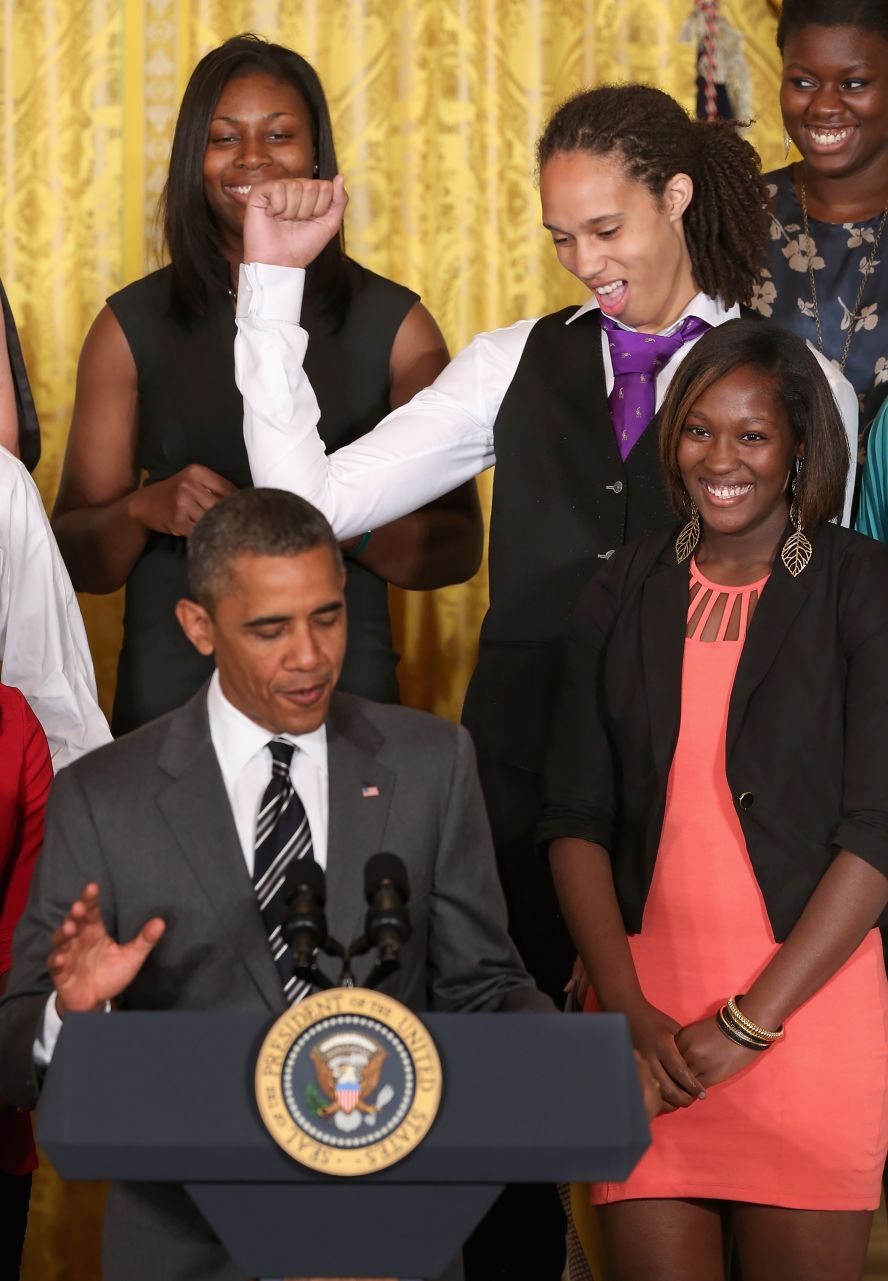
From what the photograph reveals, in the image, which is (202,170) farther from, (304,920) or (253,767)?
(304,920)

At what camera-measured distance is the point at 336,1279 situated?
1.97 meters

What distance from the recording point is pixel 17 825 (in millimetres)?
2807

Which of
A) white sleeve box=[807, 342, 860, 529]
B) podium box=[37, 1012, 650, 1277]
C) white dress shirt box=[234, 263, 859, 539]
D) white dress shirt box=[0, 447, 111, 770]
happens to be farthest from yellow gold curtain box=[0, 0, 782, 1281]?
podium box=[37, 1012, 650, 1277]

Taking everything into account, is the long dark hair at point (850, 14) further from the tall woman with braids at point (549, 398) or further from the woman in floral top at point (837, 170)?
the tall woman with braids at point (549, 398)

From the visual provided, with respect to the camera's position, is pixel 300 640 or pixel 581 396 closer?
pixel 300 640

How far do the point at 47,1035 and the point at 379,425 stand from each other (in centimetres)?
139

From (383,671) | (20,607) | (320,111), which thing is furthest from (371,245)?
(20,607)

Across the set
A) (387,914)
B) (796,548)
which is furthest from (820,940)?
(387,914)

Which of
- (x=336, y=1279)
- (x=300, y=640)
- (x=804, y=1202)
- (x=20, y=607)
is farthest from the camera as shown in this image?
(x=20, y=607)

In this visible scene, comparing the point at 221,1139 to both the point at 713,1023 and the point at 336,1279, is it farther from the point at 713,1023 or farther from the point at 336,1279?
the point at 713,1023

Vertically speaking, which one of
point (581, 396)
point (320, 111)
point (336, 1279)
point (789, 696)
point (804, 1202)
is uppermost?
point (320, 111)

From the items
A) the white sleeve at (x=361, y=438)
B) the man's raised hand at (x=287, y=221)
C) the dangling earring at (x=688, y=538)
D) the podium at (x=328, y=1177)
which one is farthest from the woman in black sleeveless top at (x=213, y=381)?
the podium at (x=328, y=1177)

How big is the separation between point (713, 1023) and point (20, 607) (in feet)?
4.32

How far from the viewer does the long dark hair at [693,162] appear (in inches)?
123
